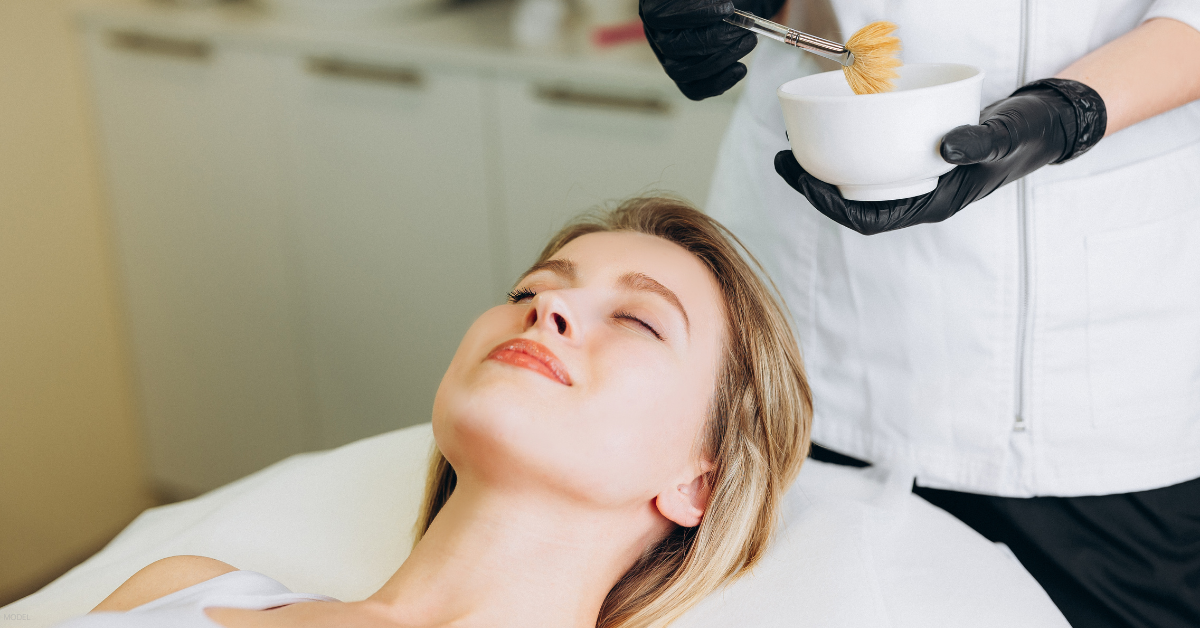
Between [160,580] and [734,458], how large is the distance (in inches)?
24.0

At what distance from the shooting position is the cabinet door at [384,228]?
214 centimetres

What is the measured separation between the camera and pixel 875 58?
0.92 m

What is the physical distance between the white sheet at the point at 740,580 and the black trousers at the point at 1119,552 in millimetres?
51

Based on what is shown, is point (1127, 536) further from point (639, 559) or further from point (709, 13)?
point (709, 13)

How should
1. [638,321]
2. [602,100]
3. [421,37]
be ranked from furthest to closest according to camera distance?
[421,37] → [602,100] → [638,321]

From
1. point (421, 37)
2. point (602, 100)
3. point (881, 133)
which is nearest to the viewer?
point (881, 133)

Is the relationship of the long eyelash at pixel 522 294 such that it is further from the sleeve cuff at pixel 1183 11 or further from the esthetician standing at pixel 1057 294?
the sleeve cuff at pixel 1183 11

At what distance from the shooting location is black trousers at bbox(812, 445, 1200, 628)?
1086 millimetres

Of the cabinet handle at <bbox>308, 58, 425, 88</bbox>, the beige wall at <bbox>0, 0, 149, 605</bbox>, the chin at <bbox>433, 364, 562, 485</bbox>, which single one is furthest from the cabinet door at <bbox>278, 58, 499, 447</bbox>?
the chin at <bbox>433, 364, 562, 485</bbox>

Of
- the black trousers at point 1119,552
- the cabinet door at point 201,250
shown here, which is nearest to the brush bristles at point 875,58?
the black trousers at point 1119,552

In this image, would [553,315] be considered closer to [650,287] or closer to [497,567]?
[650,287]

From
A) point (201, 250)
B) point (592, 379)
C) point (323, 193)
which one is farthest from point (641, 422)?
point (201, 250)

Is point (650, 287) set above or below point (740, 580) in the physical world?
above

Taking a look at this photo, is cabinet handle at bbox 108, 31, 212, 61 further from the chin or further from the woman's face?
the chin
